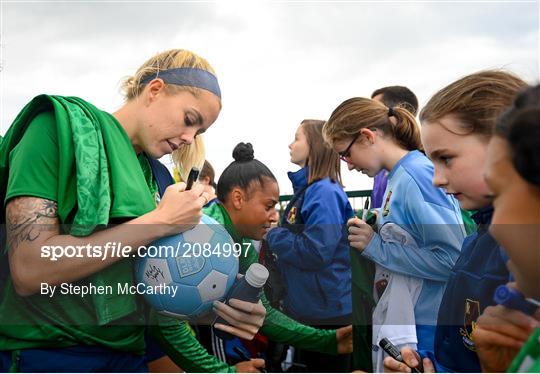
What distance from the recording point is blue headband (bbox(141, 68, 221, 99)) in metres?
2.22

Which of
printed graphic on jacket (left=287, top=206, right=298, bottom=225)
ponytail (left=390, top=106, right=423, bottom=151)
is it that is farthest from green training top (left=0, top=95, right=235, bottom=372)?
printed graphic on jacket (left=287, top=206, right=298, bottom=225)

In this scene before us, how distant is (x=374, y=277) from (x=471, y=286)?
1067mm

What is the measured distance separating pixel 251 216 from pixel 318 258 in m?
0.49

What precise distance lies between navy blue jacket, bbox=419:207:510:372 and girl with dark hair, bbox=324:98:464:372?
0.51 m

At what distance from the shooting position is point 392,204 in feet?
8.82

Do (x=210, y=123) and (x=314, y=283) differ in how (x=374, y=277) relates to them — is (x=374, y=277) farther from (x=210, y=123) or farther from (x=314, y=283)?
(x=210, y=123)

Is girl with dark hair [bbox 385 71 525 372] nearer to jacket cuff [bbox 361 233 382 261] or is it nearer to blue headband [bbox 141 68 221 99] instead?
jacket cuff [bbox 361 233 382 261]

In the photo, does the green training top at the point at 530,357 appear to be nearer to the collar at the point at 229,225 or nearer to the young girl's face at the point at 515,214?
the young girl's face at the point at 515,214

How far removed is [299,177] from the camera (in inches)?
163

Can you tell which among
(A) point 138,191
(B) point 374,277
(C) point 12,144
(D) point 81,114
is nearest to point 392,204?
(B) point 374,277

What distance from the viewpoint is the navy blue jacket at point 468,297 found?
1788 millimetres

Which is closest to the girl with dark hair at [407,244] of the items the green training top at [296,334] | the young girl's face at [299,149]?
the green training top at [296,334]

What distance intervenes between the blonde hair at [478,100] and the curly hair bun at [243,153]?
1862 mm

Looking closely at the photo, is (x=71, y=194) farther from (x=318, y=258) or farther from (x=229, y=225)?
(x=318, y=258)
